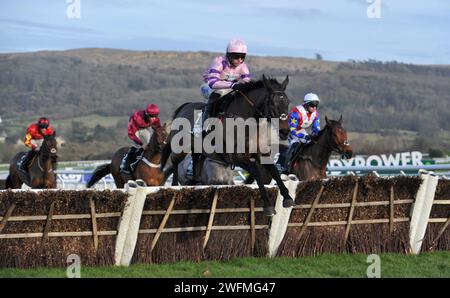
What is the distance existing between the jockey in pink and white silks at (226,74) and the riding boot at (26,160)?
5712 millimetres

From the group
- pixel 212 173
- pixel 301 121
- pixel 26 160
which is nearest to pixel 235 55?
pixel 212 173

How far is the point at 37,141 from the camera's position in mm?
15344

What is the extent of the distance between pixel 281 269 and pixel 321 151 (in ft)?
12.4

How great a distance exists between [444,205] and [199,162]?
301cm

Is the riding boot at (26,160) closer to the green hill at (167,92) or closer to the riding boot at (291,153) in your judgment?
the riding boot at (291,153)

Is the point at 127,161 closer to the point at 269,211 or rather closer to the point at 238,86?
the point at 238,86

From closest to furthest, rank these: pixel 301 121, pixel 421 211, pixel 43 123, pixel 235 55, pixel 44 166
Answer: pixel 421 211, pixel 235 55, pixel 301 121, pixel 44 166, pixel 43 123

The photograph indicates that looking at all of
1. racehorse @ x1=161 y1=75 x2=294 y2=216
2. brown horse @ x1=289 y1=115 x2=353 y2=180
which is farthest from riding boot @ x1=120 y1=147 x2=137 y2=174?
racehorse @ x1=161 y1=75 x2=294 y2=216

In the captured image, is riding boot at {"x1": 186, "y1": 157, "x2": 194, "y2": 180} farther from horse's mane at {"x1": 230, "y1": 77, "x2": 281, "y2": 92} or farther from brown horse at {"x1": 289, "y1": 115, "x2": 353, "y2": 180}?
brown horse at {"x1": 289, "y1": 115, "x2": 353, "y2": 180}

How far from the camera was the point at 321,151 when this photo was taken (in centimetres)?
1196

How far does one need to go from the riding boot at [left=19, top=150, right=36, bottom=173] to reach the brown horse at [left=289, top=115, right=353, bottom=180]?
528cm

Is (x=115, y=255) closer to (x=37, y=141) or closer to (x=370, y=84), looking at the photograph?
(x=37, y=141)

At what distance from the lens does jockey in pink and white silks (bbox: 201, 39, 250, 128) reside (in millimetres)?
10180
